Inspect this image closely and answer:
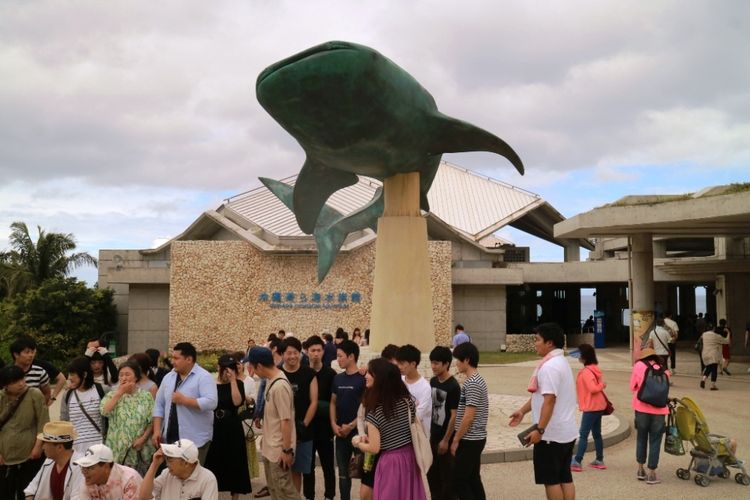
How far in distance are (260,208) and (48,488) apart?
22.8 metres

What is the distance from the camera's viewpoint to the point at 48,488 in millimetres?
3855

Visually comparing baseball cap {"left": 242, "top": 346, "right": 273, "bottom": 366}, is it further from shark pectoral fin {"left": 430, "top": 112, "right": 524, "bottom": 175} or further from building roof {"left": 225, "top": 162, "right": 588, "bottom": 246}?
building roof {"left": 225, "top": 162, "right": 588, "bottom": 246}

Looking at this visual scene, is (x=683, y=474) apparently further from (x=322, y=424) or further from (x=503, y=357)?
(x=503, y=357)

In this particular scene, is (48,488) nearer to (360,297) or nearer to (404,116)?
(404,116)

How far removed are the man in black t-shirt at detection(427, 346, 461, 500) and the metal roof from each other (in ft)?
63.0

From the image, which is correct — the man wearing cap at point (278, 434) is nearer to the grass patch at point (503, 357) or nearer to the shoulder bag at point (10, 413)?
the shoulder bag at point (10, 413)

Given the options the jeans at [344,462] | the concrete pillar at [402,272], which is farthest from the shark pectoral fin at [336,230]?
the jeans at [344,462]

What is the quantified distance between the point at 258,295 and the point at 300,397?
17389 mm

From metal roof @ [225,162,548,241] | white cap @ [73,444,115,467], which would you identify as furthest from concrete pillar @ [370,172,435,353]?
metal roof @ [225,162,548,241]

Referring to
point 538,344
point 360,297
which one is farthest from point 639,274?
point 538,344

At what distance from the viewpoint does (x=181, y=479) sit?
346 cm

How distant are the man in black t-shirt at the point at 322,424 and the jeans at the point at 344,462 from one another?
0.57 ft

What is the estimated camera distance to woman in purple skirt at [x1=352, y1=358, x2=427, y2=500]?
376cm

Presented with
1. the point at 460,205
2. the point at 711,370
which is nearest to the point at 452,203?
the point at 460,205
